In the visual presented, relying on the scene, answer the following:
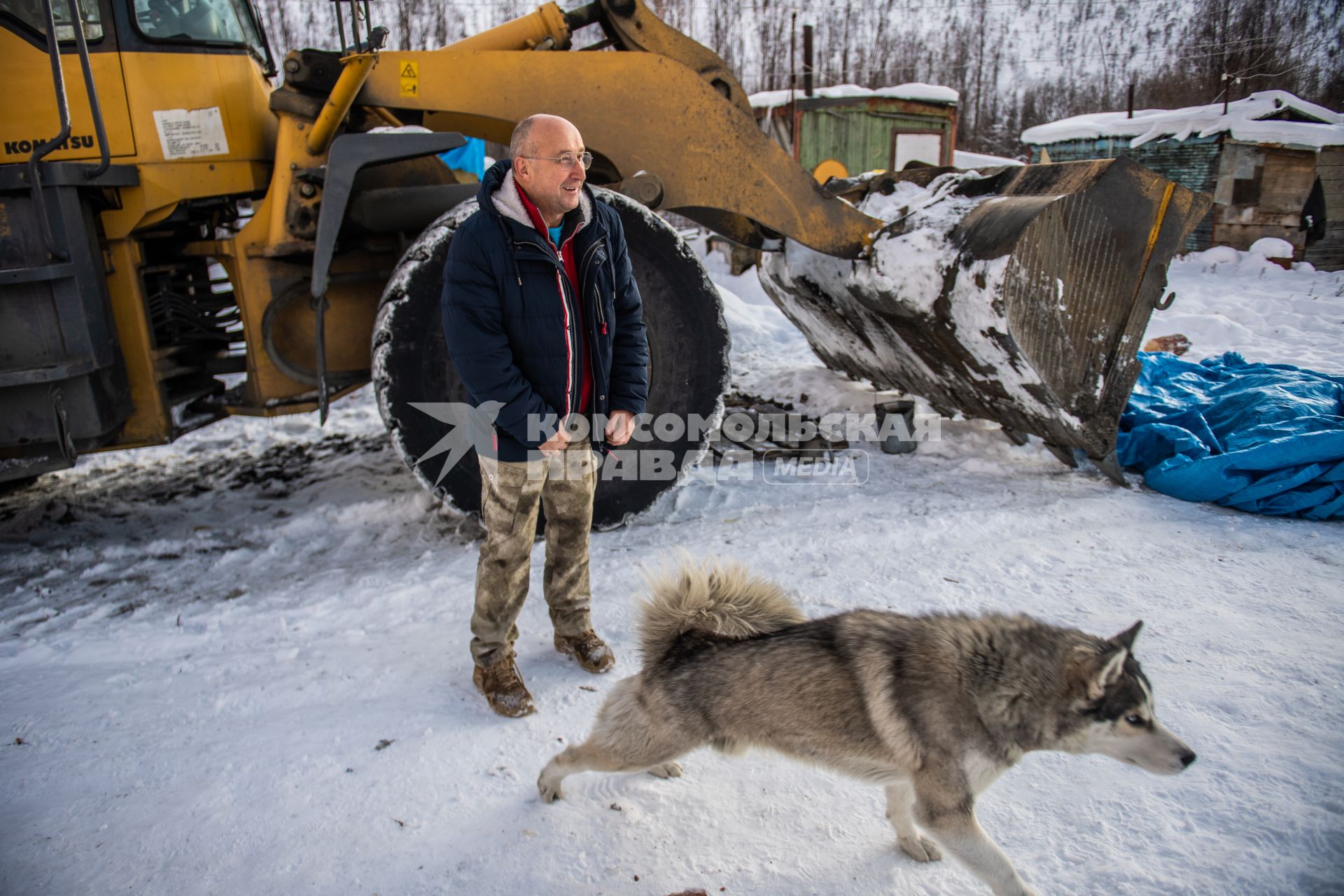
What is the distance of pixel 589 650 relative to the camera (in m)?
2.92

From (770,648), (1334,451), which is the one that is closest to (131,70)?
(770,648)

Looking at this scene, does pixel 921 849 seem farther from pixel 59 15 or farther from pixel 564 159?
pixel 59 15

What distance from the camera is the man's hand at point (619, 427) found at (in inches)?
105

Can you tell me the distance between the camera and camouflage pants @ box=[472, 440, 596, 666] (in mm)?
2623

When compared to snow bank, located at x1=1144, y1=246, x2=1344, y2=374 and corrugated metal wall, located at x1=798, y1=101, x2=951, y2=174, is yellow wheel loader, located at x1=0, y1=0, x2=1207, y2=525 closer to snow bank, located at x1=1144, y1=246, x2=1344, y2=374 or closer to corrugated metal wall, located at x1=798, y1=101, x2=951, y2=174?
snow bank, located at x1=1144, y1=246, x2=1344, y2=374

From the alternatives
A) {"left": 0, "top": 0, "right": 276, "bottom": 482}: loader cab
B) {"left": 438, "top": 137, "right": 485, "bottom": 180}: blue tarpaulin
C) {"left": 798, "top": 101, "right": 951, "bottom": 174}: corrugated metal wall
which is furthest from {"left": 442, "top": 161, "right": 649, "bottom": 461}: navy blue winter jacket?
{"left": 798, "top": 101, "right": 951, "bottom": 174}: corrugated metal wall

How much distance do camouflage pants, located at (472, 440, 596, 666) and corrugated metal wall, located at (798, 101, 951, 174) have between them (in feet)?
46.8

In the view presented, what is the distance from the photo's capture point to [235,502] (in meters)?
4.68

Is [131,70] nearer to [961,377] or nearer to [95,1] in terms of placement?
[95,1]

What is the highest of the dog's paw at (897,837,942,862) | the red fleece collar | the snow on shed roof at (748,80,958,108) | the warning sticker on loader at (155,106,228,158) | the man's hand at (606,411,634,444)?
the snow on shed roof at (748,80,958,108)

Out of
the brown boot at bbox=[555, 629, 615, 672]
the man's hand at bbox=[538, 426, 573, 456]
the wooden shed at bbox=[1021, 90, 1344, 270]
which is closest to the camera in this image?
the man's hand at bbox=[538, 426, 573, 456]

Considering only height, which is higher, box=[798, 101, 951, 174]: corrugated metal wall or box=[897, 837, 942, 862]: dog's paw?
box=[798, 101, 951, 174]: corrugated metal wall

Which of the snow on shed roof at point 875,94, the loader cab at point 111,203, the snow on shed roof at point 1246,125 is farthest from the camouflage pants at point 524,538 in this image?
the snow on shed roof at point 875,94

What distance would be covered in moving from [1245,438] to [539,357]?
13.2 feet
